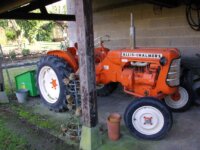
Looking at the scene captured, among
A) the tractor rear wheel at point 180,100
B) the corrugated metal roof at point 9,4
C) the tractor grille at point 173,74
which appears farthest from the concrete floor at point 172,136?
the corrugated metal roof at point 9,4

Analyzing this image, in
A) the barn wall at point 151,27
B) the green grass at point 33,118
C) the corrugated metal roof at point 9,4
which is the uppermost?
the corrugated metal roof at point 9,4

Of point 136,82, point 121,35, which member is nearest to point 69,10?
point 121,35

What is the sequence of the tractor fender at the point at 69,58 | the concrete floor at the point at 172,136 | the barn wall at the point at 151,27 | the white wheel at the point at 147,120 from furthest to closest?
the barn wall at the point at 151,27
the tractor fender at the point at 69,58
the white wheel at the point at 147,120
the concrete floor at the point at 172,136

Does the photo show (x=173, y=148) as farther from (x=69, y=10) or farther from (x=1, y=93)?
(x=69, y=10)

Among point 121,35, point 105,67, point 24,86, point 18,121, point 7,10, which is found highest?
point 7,10

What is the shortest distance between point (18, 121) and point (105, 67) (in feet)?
5.39

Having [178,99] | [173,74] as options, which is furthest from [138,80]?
[178,99]

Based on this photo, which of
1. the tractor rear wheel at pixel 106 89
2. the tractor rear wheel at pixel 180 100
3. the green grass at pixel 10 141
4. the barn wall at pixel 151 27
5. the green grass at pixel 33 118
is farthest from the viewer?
the tractor rear wheel at pixel 106 89

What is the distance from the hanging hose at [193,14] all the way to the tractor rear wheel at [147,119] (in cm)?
198

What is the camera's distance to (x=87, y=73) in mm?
2811

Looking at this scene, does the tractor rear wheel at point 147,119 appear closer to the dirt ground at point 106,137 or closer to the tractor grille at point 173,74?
the dirt ground at point 106,137

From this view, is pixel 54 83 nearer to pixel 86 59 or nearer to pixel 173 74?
pixel 86 59

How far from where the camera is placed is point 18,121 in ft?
13.4

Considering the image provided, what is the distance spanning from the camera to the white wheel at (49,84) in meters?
4.38
